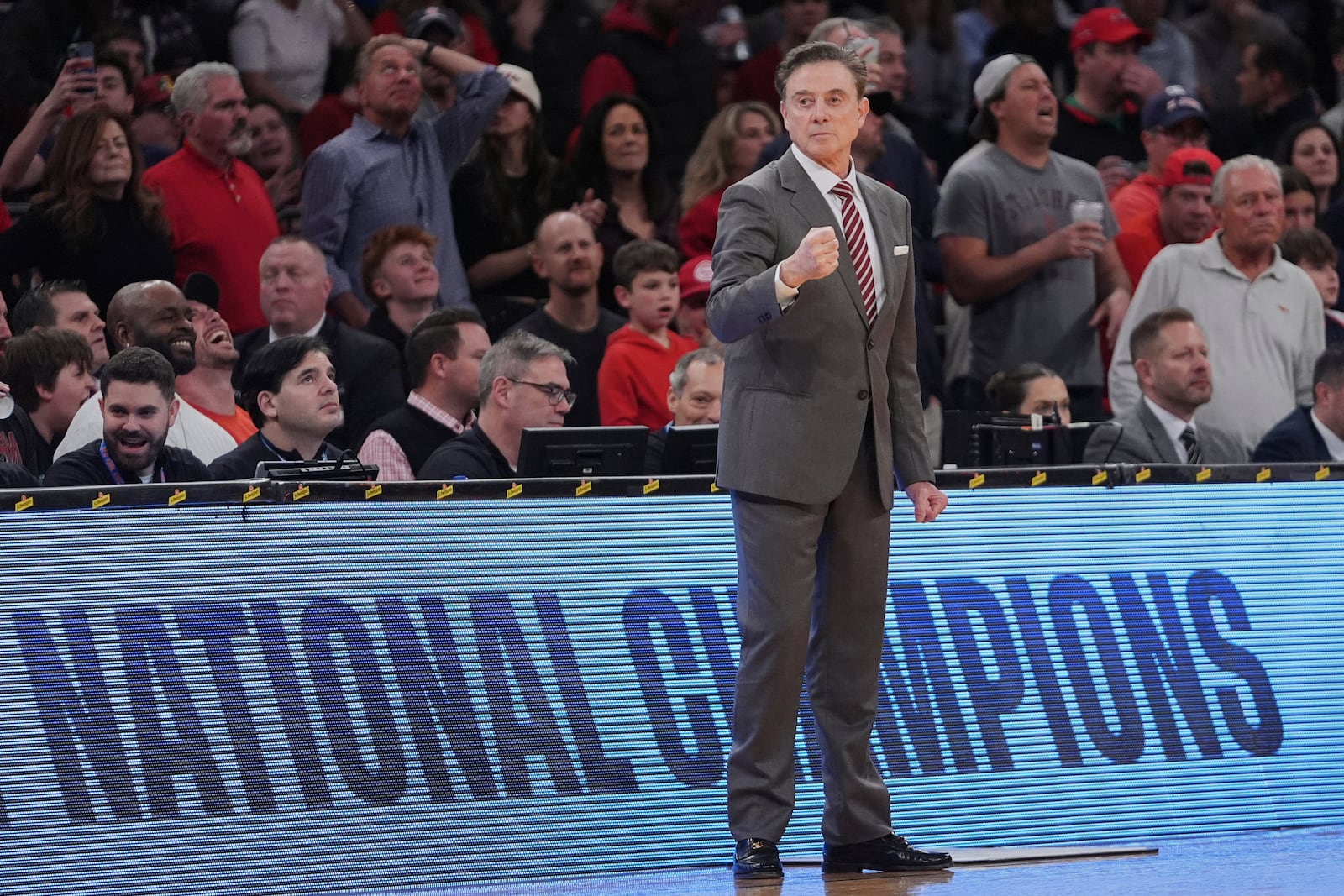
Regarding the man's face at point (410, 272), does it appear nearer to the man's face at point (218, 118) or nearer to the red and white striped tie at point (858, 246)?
the man's face at point (218, 118)

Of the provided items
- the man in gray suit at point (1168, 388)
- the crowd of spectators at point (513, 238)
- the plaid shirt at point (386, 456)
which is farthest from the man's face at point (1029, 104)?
the plaid shirt at point (386, 456)

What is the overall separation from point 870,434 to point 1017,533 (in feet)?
3.34

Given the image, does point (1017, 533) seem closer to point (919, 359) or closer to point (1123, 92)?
point (919, 359)

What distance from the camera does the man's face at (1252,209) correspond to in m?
8.29

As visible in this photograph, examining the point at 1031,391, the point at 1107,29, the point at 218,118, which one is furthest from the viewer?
the point at 1107,29

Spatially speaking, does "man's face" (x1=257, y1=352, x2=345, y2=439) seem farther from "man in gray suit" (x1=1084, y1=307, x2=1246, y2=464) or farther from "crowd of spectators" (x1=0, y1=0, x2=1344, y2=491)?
"man in gray suit" (x1=1084, y1=307, x2=1246, y2=464)

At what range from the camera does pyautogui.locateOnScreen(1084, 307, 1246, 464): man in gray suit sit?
24.3ft

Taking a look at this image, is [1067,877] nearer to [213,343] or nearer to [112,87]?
[213,343]

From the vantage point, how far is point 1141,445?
7.27 meters

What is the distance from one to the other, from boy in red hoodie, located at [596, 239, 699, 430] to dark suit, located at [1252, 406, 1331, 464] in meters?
2.46

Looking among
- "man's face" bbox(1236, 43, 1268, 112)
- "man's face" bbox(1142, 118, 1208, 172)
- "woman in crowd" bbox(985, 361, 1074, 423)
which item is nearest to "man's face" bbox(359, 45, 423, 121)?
"woman in crowd" bbox(985, 361, 1074, 423)

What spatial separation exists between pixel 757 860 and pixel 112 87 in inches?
221

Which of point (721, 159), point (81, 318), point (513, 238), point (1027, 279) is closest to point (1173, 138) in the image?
point (1027, 279)

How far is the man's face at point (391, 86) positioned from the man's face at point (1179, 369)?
3.51 meters
